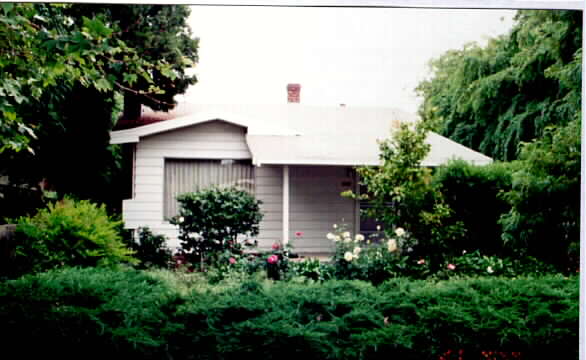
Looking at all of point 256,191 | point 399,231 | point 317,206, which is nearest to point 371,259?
point 399,231

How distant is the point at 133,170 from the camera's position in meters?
5.24

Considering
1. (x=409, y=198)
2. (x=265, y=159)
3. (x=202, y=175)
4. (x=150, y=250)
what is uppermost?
(x=265, y=159)

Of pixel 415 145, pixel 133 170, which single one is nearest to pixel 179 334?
pixel 133 170

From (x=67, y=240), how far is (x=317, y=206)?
2.34 meters

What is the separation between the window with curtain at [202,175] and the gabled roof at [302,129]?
0.20 meters

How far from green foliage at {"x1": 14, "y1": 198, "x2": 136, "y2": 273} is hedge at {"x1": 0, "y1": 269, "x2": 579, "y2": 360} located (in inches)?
29.2

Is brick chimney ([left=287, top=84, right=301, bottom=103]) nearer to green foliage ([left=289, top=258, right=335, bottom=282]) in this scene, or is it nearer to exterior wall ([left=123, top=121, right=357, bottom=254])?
exterior wall ([left=123, top=121, right=357, bottom=254])

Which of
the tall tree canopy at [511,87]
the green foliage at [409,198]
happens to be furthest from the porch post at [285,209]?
the tall tree canopy at [511,87]

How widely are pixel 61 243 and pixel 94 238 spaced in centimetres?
28

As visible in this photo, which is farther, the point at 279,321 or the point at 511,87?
the point at 511,87

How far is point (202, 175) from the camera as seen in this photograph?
205 inches

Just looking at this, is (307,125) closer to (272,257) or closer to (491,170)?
(272,257)


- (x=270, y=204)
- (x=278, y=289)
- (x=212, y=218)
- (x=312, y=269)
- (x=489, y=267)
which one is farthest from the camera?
(x=212, y=218)

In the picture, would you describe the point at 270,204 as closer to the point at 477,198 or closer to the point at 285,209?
the point at 285,209
